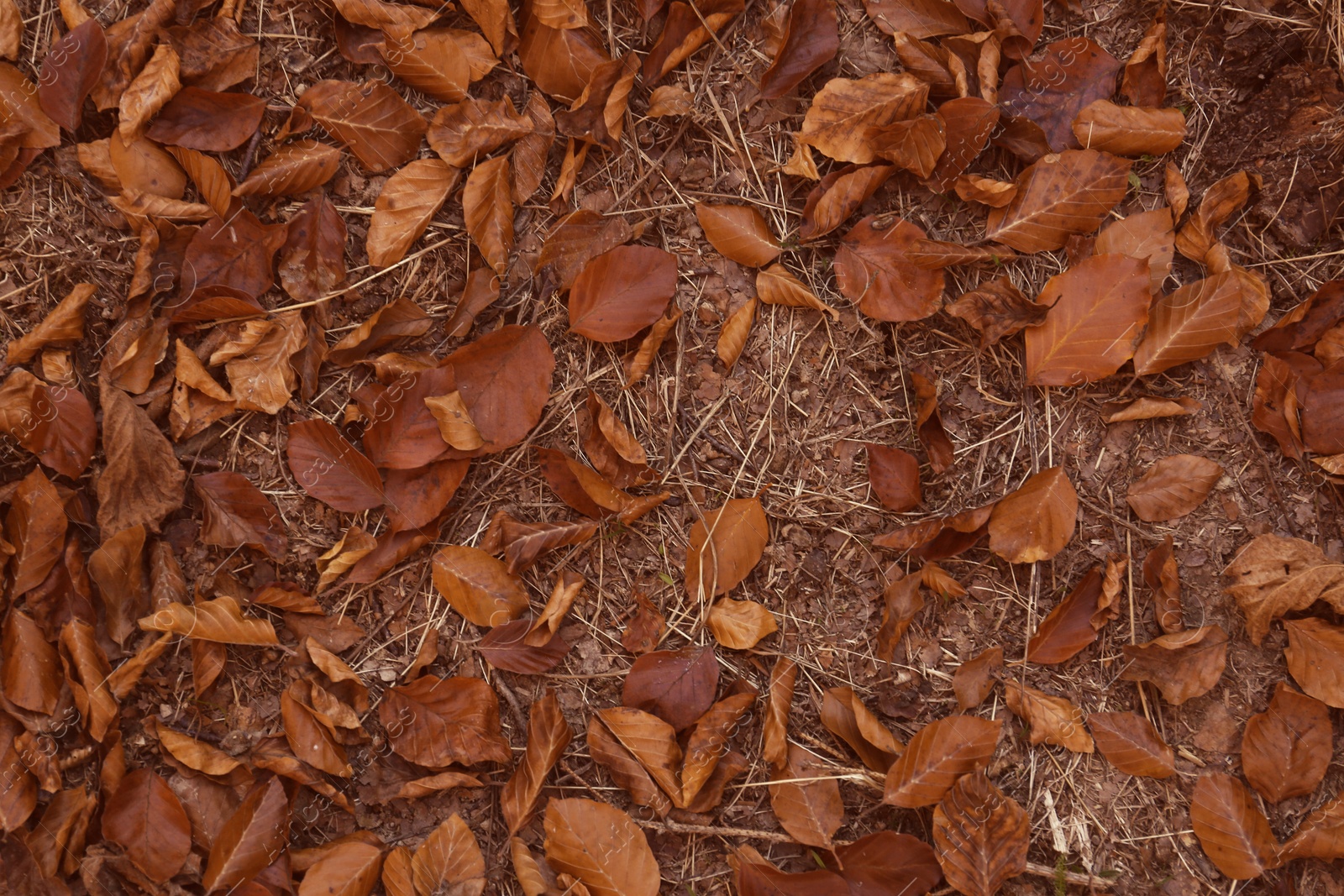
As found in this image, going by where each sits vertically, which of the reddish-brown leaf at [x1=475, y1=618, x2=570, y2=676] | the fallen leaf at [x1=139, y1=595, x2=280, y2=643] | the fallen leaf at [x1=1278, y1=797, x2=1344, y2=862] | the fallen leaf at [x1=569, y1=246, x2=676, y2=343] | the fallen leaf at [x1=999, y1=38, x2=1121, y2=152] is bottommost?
the fallen leaf at [x1=1278, y1=797, x2=1344, y2=862]

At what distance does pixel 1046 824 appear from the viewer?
1782 mm

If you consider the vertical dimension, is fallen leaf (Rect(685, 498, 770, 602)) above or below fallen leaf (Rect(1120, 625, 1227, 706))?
above

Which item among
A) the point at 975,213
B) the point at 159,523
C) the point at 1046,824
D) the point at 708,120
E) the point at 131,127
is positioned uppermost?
the point at 131,127

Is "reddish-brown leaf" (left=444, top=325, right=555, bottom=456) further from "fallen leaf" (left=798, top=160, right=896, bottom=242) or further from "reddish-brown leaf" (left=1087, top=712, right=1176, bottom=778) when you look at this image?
"reddish-brown leaf" (left=1087, top=712, right=1176, bottom=778)

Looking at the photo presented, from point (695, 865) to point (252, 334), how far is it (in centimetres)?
154

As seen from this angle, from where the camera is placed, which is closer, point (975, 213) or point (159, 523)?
point (159, 523)

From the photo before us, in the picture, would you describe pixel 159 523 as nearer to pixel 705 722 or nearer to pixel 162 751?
pixel 162 751

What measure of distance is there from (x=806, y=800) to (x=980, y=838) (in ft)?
1.21

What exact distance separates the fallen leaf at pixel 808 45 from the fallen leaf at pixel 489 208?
643mm

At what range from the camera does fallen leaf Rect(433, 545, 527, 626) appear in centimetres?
181

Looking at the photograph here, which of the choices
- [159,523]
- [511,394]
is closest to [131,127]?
[159,523]

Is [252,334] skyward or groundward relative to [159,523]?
skyward

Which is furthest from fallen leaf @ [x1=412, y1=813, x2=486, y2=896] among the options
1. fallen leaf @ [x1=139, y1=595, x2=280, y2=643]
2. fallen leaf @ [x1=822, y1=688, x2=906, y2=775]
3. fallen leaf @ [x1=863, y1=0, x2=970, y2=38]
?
fallen leaf @ [x1=863, y1=0, x2=970, y2=38]

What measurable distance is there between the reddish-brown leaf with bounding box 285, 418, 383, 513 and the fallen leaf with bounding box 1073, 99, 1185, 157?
5.91ft
